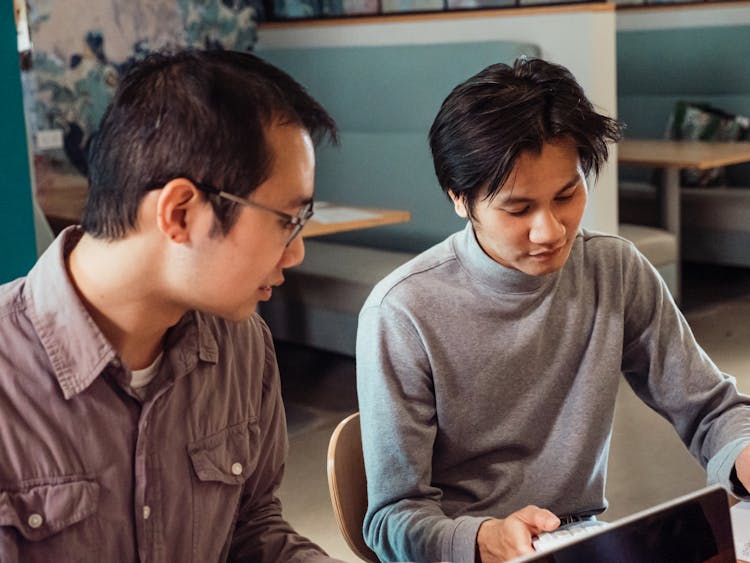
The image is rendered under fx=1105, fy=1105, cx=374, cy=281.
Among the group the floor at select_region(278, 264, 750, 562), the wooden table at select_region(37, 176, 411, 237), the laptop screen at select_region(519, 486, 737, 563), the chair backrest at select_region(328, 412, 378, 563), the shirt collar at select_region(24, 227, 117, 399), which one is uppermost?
the shirt collar at select_region(24, 227, 117, 399)

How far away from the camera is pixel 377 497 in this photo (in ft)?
5.34

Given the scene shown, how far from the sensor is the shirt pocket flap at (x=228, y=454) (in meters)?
1.35

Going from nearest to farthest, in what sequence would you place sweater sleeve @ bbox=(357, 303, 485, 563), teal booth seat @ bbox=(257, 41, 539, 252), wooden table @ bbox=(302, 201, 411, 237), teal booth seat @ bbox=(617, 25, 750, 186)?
sweater sleeve @ bbox=(357, 303, 485, 563), wooden table @ bbox=(302, 201, 411, 237), teal booth seat @ bbox=(257, 41, 539, 252), teal booth seat @ bbox=(617, 25, 750, 186)

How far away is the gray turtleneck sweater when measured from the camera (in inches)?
64.9

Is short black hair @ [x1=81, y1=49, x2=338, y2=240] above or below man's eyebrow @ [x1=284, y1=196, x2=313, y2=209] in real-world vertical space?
above

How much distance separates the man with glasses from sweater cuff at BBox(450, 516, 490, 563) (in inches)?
14.8

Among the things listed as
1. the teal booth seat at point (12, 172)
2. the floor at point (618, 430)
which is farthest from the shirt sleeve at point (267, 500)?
the teal booth seat at point (12, 172)

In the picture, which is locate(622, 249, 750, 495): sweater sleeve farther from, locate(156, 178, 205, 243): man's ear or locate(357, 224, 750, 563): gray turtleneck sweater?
locate(156, 178, 205, 243): man's ear

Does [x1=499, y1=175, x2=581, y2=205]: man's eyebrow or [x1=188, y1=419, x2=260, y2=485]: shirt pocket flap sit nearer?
[x1=188, y1=419, x2=260, y2=485]: shirt pocket flap

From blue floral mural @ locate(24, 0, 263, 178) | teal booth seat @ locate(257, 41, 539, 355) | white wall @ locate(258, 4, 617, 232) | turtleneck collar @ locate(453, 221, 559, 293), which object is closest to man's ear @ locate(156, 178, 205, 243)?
turtleneck collar @ locate(453, 221, 559, 293)

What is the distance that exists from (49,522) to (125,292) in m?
0.27

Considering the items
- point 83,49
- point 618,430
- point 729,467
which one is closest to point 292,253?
point 729,467

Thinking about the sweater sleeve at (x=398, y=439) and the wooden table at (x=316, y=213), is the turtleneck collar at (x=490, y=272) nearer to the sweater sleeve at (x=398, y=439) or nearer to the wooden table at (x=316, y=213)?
the sweater sleeve at (x=398, y=439)

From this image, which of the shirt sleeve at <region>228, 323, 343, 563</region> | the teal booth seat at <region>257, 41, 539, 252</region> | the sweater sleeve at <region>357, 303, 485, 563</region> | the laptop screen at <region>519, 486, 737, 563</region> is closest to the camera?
the laptop screen at <region>519, 486, 737, 563</region>
